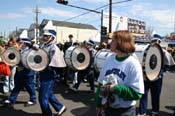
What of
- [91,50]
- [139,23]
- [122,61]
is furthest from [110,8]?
[139,23]

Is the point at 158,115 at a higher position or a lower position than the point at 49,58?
lower

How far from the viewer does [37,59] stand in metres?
8.25

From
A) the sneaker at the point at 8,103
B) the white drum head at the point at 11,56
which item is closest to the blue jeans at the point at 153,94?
the sneaker at the point at 8,103

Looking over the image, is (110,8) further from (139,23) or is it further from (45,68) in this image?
(139,23)

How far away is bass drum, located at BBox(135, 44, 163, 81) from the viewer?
23.5 ft

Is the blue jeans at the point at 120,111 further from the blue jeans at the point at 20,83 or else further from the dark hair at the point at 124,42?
the blue jeans at the point at 20,83

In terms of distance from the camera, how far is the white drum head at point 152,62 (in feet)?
23.5

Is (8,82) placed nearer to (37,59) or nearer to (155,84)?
(37,59)

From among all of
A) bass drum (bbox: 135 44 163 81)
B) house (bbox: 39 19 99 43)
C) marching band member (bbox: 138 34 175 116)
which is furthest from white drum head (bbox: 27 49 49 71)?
house (bbox: 39 19 99 43)

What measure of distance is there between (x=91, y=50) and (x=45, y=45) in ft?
13.4

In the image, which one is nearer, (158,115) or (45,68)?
(45,68)

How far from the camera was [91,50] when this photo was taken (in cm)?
1191

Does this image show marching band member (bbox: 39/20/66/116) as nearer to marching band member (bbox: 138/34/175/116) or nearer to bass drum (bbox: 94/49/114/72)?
marching band member (bbox: 138/34/175/116)

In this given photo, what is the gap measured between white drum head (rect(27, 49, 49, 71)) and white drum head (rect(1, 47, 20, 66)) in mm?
2266
